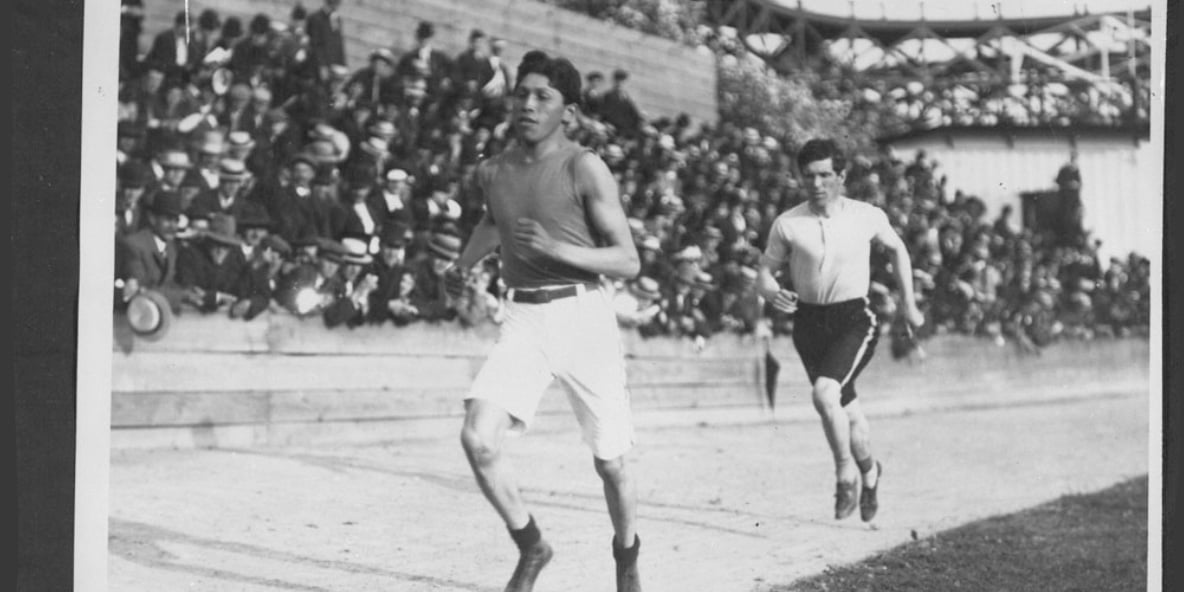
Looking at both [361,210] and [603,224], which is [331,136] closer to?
[361,210]

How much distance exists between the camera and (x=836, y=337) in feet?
22.8

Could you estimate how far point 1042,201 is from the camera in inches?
348

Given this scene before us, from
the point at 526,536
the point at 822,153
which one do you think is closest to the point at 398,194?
the point at 822,153

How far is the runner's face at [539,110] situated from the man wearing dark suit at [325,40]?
3.09 metres

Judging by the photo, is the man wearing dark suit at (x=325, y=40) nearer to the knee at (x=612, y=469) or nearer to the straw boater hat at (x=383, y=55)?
the straw boater hat at (x=383, y=55)

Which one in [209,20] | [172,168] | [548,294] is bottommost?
[548,294]

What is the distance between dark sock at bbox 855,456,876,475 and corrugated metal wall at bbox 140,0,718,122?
1952 millimetres

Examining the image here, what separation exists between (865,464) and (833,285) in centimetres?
78

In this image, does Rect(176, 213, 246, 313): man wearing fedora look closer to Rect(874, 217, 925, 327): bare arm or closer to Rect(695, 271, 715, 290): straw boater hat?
Rect(695, 271, 715, 290): straw boater hat

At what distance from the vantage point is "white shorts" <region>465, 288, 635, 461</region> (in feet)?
17.7

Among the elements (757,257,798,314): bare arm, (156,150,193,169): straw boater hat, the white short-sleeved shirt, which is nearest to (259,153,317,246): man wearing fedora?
(156,150,193,169): straw boater hat

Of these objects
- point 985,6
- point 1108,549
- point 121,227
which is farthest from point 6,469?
point 1108,549

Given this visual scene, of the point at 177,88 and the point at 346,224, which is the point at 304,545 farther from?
the point at 177,88

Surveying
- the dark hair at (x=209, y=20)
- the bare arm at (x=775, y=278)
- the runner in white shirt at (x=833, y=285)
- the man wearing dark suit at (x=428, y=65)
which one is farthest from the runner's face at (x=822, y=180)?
the dark hair at (x=209, y=20)
